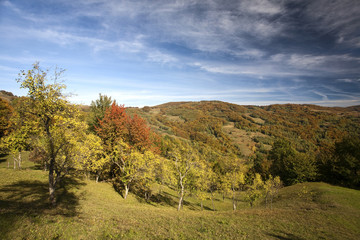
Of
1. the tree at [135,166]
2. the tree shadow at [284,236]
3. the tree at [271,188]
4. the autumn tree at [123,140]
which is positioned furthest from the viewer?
the tree at [271,188]

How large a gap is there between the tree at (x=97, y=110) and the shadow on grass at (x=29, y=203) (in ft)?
58.2

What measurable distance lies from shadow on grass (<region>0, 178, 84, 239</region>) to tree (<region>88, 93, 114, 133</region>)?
17.8 meters

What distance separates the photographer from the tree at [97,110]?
4065 cm

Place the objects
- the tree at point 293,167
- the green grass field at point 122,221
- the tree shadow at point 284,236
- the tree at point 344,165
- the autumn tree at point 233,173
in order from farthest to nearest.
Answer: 1. the tree at point 293,167
2. the tree at point 344,165
3. the autumn tree at point 233,173
4. the tree shadow at point 284,236
5. the green grass field at point 122,221

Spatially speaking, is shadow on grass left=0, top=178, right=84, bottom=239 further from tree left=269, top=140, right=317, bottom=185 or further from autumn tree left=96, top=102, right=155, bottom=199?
tree left=269, top=140, right=317, bottom=185

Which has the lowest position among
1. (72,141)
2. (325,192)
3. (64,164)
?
(325,192)

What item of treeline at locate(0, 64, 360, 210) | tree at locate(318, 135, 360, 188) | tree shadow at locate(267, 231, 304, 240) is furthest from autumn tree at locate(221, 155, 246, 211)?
tree at locate(318, 135, 360, 188)

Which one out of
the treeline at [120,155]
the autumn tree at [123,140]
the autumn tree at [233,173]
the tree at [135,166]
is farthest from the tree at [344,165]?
the autumn tree at [123,140]

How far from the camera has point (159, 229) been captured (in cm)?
1503

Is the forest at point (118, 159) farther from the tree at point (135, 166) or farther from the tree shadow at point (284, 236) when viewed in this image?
the tree shadow at point (284, 236)

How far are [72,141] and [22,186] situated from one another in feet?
42.7

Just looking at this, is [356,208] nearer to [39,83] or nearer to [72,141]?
[72,141]

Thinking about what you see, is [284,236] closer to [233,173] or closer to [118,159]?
[233,173]

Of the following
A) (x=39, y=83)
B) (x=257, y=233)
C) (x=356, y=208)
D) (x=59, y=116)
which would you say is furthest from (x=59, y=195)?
(x=356, y=208)
